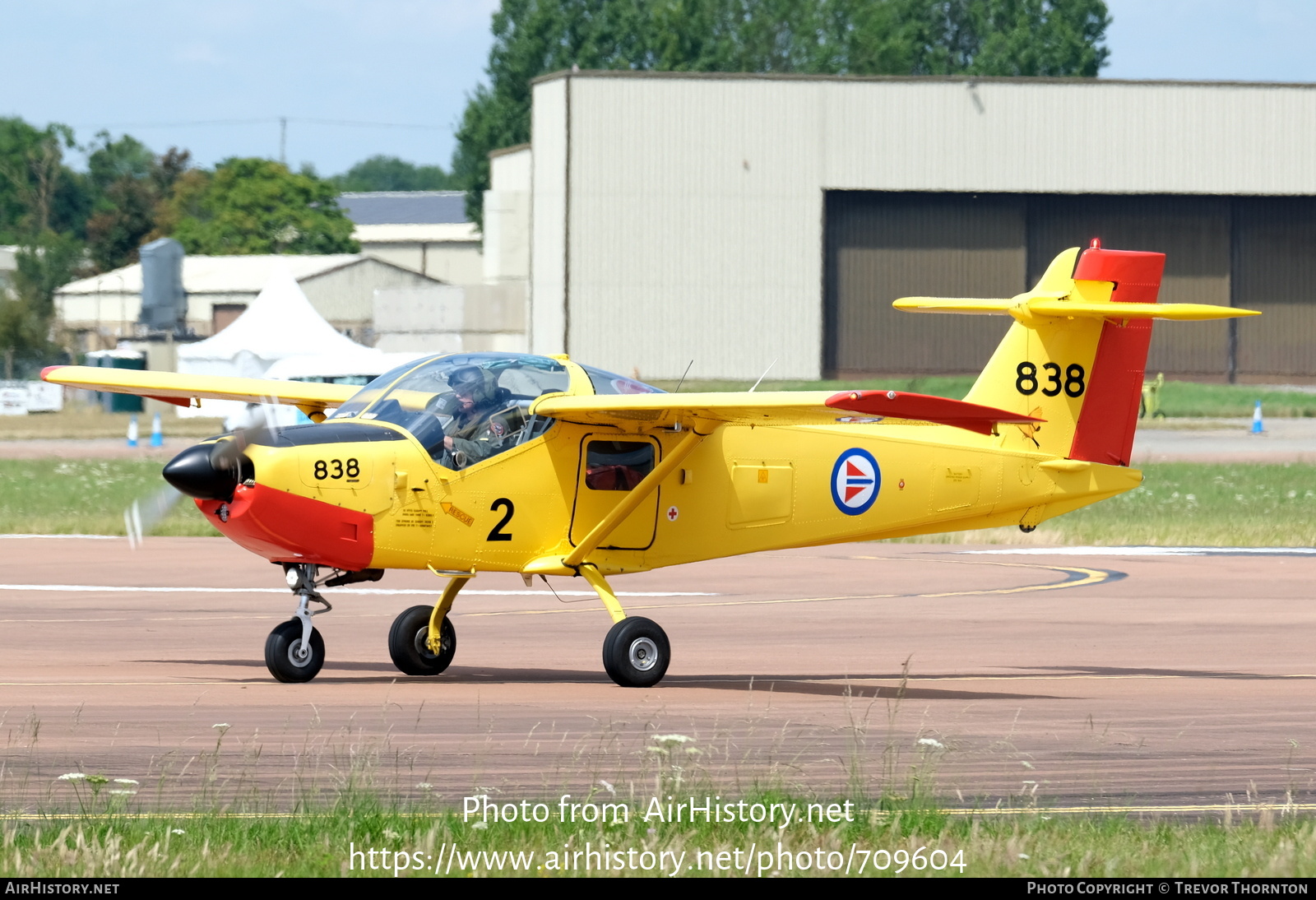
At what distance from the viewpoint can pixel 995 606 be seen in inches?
771

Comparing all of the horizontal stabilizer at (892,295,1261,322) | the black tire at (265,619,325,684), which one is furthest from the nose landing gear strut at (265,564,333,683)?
the horizontal stabilizer at (892,295,1261,322)

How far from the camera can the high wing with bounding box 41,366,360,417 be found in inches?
595

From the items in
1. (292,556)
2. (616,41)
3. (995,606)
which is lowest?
(995,606)

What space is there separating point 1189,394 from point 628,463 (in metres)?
53.3

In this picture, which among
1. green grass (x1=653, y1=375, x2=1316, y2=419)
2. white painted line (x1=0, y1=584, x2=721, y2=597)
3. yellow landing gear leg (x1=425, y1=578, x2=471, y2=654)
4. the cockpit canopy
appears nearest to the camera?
the cockpit canopy

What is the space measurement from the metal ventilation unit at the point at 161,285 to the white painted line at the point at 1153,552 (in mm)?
70181

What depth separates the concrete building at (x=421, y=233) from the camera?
128875 mm

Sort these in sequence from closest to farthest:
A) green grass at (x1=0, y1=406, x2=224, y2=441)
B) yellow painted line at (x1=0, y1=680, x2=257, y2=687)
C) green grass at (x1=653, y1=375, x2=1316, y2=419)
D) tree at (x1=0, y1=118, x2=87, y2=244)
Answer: yellow painted line at (x1=0, y1=680, x2=257, y2=687), green grass at (x1=0, y1=406, x2=224, y2=441), green grass at (x1=653, y1=375, x2=1316, y2=419), tree at (x1=0, y1=118, x2=87, y2=244)

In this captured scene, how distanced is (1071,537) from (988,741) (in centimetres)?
1764

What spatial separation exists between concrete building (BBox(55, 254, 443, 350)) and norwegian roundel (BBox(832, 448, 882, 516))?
84189mm

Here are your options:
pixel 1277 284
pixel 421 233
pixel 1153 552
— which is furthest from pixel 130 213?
pixel 1153 552

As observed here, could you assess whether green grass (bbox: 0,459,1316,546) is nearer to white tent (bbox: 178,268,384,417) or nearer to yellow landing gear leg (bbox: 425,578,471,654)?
yellow landing gear leg (bbox: 425,578,471,654)
